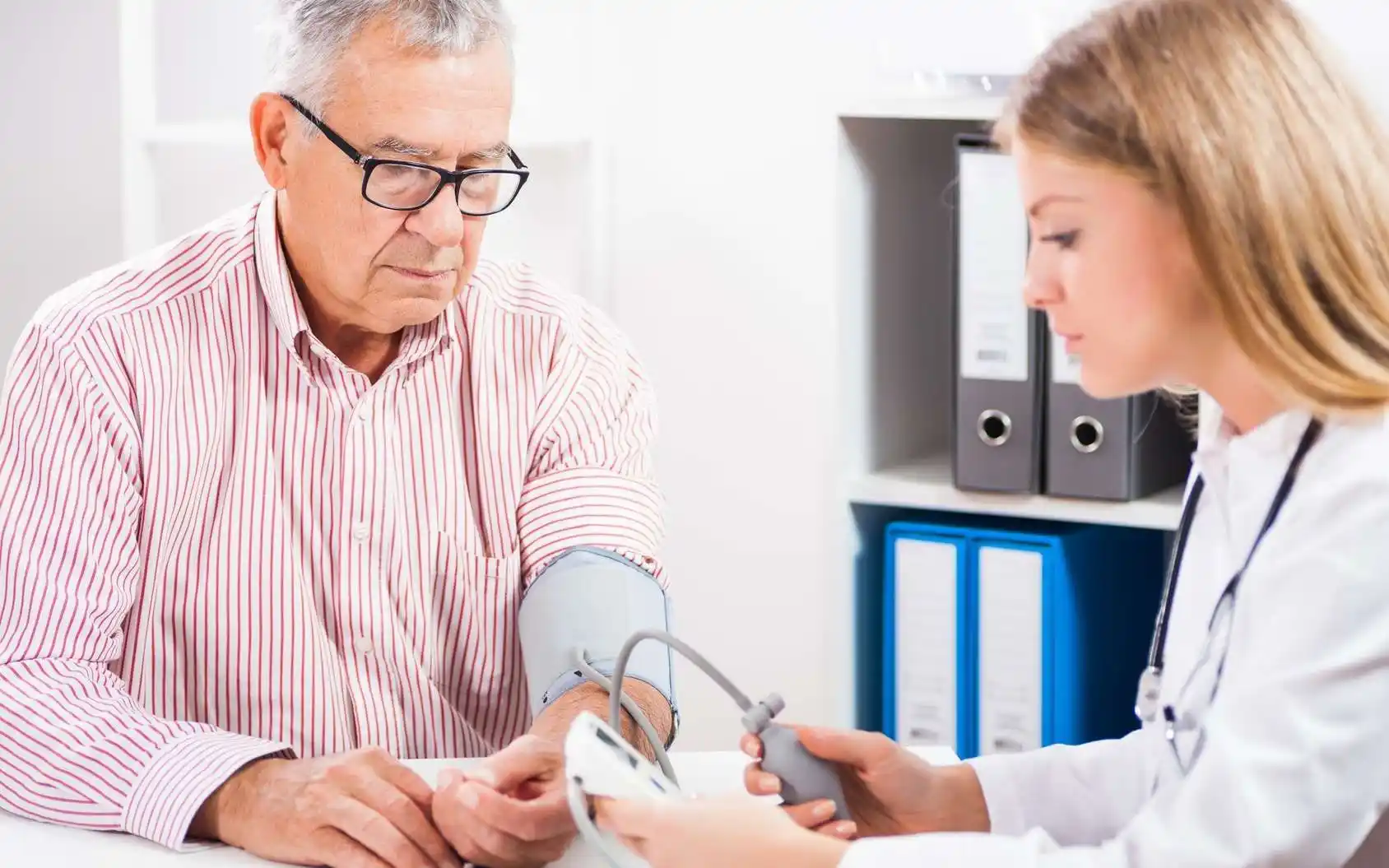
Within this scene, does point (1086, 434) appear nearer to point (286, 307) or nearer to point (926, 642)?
point (926, 642)

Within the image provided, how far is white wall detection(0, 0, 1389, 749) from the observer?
2.48 m

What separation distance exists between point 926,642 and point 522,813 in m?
0.97

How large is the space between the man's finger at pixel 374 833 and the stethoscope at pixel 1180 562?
487 mm

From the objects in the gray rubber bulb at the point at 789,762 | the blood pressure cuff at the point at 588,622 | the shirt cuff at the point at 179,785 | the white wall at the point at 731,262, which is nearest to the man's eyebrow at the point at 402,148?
the blood pressure cuff at the point at 588,622

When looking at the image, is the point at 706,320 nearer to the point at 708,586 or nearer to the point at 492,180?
the point at 708,586

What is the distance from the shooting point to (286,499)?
1539mm

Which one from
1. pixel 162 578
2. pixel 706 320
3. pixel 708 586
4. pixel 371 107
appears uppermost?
pixel 371 107

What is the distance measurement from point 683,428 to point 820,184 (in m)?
0.41

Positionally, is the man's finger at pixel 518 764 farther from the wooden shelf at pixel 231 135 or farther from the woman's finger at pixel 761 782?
the wooden shelf at pixel 231 135

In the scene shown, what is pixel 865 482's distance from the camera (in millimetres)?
2051

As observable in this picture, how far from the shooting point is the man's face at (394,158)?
1.46 metres

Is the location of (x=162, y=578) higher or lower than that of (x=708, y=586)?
higher

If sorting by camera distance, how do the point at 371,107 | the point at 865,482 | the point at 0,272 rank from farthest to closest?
the point at 0,272 → the point at 865,482 → the point at 371,107

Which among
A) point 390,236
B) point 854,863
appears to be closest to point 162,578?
point 390,236
